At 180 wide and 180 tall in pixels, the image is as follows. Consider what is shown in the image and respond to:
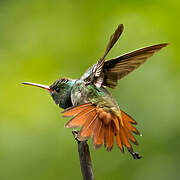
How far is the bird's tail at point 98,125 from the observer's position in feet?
9.92

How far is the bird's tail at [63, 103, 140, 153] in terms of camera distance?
3.02 m

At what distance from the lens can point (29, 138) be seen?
4.70m

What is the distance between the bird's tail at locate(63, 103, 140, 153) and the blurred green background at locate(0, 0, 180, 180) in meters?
1.17

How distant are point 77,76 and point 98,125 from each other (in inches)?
69.6


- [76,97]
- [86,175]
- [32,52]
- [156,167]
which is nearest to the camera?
[86,175]

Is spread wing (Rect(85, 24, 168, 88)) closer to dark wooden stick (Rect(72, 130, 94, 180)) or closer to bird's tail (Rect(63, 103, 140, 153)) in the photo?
bird's tail (Rect(63, 103, 140, 153))

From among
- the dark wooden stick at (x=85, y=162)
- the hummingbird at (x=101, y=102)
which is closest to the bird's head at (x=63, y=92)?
the hummingbird at (x=101, y=102)

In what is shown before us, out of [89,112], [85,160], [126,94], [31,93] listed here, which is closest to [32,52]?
[31,93]

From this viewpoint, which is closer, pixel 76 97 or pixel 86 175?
pixel 86 175

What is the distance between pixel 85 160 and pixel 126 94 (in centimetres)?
216

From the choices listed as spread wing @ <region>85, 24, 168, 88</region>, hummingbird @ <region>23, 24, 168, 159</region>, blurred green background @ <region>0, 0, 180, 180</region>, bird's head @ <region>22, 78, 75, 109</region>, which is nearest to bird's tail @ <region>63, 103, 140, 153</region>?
hummingbird @ <region>23, 24, 168, 159</region>

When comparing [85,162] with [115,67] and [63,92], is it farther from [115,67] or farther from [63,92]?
[115,67]

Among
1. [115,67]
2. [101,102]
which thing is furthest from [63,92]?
[115,67]

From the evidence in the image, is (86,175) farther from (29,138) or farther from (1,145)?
(1,145)
